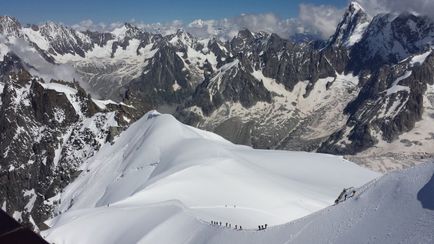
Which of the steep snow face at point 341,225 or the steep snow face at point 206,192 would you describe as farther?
the steep snow face at point 206,192

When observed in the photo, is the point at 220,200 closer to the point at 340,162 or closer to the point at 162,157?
the point at 162,157

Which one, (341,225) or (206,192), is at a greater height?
(206,192)

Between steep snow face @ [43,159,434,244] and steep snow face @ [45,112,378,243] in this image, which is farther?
steep snow face @ [45,112,378,243]

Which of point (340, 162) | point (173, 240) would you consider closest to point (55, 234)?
point (173, 240)

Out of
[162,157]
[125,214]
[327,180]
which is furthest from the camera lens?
[162,157]

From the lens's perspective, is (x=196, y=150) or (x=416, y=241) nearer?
(x=416, y=241)

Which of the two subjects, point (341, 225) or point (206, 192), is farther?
point (206, 192)

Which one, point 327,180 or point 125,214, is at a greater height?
point 327,180

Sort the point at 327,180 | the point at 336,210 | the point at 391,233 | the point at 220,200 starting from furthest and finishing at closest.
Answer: the point at 327,180 < the point at 220,200 < the point at 336,210 < the point at 391,233
